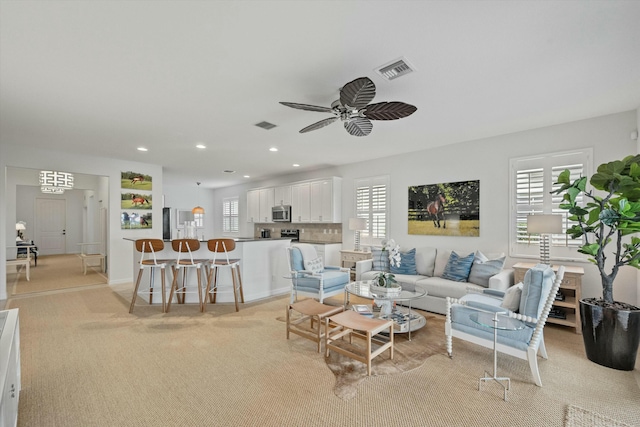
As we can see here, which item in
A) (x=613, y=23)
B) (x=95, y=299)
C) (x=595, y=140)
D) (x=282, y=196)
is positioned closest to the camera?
(x=613, y=23)

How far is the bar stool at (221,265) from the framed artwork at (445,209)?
331 centimetres

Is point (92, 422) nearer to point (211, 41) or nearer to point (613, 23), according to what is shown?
point (211, 41)

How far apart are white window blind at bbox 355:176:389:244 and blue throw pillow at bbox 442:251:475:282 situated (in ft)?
5.44

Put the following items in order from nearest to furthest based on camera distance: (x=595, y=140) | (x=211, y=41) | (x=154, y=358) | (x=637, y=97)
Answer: (x=211, y=41) < (x=154, y=358) < (x=637, y=97) < (x=595, y=140)

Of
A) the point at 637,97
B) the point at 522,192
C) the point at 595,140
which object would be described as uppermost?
the point at 637,97

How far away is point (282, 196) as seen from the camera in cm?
810

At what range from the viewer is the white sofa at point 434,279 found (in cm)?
406

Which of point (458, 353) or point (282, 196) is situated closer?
point (458, 353)

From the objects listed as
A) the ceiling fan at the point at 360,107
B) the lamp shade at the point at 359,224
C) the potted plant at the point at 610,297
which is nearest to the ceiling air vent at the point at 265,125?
the ceiling fan at the point at 360,107

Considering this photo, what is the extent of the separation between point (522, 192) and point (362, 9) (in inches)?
155

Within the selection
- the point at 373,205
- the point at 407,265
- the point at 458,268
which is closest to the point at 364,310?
the point at 407,265

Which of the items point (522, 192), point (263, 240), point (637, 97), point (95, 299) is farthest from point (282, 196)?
point (637, 97)

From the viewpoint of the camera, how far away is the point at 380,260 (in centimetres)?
521

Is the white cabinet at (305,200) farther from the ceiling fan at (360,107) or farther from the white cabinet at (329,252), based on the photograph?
the ceiling fan at (360,107)
